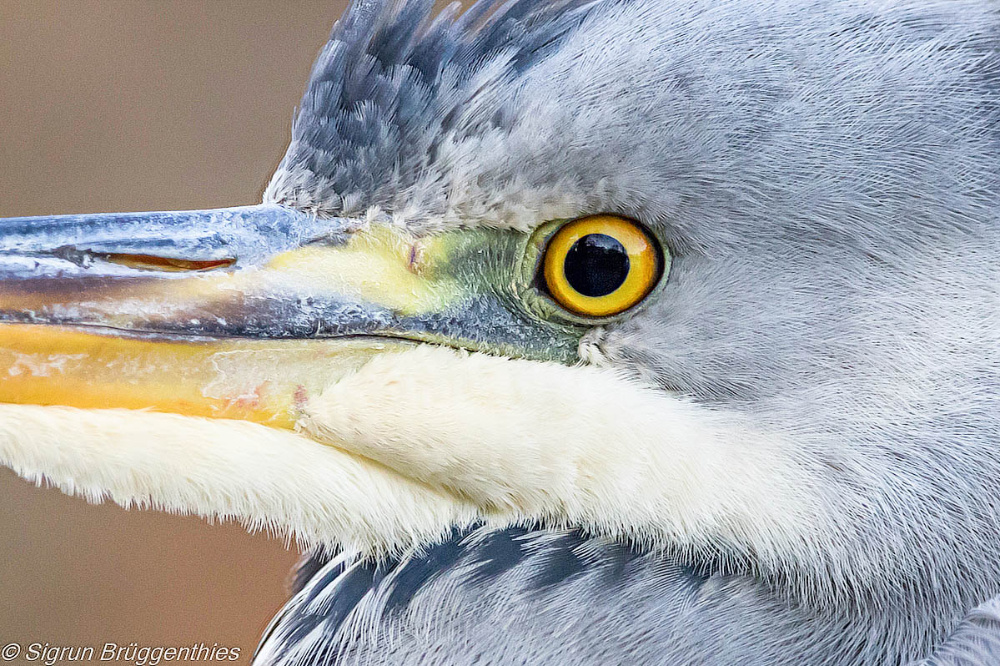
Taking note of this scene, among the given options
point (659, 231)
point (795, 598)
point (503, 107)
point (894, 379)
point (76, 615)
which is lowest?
point (76, 615)

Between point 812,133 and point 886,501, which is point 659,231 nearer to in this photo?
point 812,133

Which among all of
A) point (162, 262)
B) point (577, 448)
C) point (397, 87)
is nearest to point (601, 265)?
point (577, 448)

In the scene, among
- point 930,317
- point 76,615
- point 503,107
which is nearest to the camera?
point 930,317

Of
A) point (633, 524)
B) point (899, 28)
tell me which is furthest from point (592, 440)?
point (899, 28)

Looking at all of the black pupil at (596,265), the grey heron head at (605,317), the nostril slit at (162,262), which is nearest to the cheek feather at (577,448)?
the grey heron head at (605,317)

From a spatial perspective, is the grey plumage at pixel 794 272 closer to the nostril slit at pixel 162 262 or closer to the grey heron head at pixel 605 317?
the grey heron head at pixel 605 317

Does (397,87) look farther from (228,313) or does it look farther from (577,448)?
(577,448)

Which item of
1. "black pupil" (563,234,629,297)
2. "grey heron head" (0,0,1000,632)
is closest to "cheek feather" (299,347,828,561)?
"grey heron head" (0,0,1000,632)
